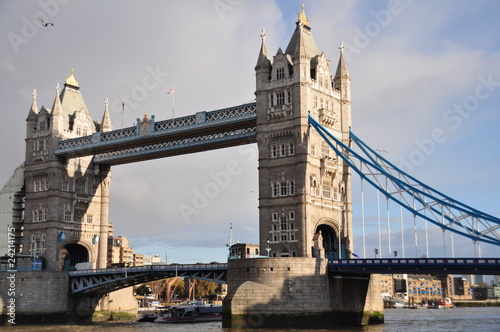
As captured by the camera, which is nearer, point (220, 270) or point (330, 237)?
point (220, 270)

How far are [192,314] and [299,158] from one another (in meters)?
44.5

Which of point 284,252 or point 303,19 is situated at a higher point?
point 303,19

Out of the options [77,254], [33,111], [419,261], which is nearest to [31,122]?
[33,111]

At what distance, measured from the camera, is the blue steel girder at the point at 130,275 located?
86.2 metres

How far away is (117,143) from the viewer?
329ft

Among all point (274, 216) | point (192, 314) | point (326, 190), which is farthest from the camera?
point (192, 314)

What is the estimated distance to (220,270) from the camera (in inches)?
3351

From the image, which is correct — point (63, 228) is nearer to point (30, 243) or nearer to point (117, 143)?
point (30, 243)

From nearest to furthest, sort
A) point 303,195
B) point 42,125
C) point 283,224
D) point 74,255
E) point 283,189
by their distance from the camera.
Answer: point 303,195
point 283,224
point 283,189
point 42,125
point 74,255

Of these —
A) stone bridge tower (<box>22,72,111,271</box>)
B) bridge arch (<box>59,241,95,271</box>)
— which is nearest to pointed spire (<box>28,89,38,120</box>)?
stone bridge tower (<box>22,72,111,271</box>)

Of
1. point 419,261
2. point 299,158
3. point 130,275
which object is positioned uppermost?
point 299,158

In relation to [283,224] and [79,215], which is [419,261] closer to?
[283,224]

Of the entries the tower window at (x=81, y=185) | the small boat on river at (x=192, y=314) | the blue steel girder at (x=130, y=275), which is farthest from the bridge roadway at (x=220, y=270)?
the tower window at (x=81, y=185)

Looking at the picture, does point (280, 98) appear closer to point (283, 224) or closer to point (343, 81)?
point (343, 81)
